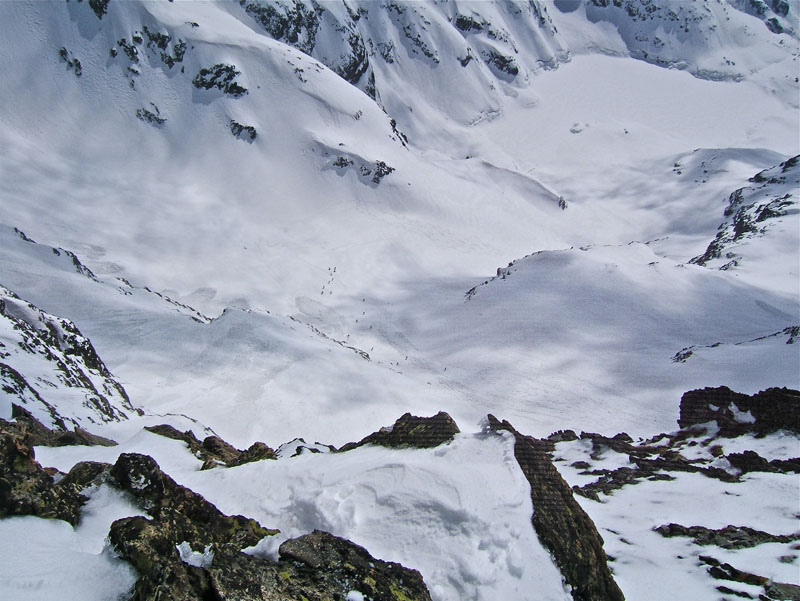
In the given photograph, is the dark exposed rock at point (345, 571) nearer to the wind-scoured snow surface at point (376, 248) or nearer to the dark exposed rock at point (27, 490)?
the wind-scoured snow surface at point (376, 248)

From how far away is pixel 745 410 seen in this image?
18.2 metres

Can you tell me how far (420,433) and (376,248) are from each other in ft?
168

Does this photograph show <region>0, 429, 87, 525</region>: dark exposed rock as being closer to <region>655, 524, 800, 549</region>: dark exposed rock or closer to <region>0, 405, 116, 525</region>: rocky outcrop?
<region>0, 405, 116, 525</region>: rocky outcrop

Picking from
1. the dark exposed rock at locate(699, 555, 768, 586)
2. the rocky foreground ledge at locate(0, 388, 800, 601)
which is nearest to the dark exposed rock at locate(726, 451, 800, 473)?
the rocky foreground ledge at locate(0, 388, 800, 601)

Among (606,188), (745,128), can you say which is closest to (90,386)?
(606,188)

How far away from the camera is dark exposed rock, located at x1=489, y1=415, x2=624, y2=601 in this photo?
22.1 feet

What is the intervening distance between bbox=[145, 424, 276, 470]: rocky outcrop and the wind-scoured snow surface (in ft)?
2.20

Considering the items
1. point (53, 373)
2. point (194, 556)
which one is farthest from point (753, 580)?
point (53, 373)

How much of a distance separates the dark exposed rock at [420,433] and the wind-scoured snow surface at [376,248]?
51 cm

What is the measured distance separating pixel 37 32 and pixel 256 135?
26.9 metres

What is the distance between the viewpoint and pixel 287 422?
2541 cm

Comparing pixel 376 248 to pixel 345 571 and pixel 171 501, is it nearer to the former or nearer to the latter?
pixel 171 501

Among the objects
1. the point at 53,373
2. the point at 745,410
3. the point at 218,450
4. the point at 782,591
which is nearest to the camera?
the point at 782,591

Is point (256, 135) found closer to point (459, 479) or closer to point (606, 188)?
point (606, 188)
